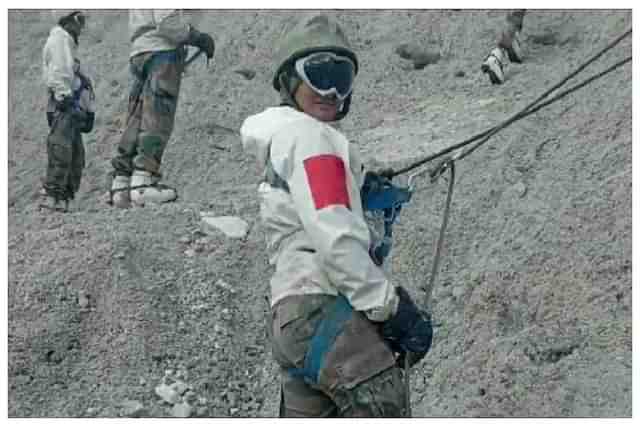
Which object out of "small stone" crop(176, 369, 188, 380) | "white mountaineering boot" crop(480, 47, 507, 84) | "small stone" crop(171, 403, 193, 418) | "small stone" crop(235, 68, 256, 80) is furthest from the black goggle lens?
"small stone" crop(235, 68, 256, 80)

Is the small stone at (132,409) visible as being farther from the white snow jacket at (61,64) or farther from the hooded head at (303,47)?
the white snow jacket at (61,64)

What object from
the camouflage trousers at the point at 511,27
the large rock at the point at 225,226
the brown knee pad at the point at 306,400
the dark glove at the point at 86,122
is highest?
the camouflage trousers at the point at 511,27

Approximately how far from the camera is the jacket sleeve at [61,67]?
28.2ft

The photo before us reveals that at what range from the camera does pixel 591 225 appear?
646 cm

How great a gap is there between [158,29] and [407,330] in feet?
15.2

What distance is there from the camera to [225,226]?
751 centimetres

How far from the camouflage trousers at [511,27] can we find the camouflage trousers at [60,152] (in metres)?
3.43

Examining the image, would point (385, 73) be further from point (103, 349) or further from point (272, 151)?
point (272, 151)

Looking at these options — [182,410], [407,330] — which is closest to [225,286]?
[182,410]

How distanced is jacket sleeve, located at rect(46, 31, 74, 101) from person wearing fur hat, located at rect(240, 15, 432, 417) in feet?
15.9

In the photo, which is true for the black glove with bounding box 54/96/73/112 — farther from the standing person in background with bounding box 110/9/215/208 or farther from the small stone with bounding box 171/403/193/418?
the small stone with bounding box 171/403/193/418

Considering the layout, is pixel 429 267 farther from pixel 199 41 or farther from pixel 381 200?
pixel 381 200

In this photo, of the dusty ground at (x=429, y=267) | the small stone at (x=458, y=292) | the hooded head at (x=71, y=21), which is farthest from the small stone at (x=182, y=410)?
the hooded head at (x=71, y=21)

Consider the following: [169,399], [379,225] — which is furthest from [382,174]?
[169,399]
